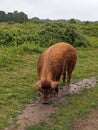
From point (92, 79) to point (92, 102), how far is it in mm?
2406

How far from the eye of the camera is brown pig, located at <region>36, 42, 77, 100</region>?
8344 mm

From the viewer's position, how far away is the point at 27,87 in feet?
33.9

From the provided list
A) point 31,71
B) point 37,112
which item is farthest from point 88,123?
point 31,71

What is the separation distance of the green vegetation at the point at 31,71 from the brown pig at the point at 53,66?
585 mm

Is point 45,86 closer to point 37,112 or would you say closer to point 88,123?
point 37,112

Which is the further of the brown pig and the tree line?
the tree line

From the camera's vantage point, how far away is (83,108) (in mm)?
8766

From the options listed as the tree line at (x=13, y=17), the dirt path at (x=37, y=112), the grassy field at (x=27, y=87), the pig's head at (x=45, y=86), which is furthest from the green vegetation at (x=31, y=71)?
the tree line at (x=13, y=17)

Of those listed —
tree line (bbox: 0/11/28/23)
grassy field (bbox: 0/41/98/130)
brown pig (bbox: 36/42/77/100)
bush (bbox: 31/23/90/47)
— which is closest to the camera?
grassy field (bbox: 0/41/98/130)

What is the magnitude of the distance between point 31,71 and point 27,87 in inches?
82.5

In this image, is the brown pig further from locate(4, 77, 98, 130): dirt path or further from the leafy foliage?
the leafy foliage

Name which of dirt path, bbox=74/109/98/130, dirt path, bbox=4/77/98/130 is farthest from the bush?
dirt path, bbox=74/109/98/130

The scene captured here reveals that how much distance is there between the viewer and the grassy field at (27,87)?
8227mm

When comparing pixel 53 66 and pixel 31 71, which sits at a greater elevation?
pixel 53 66
